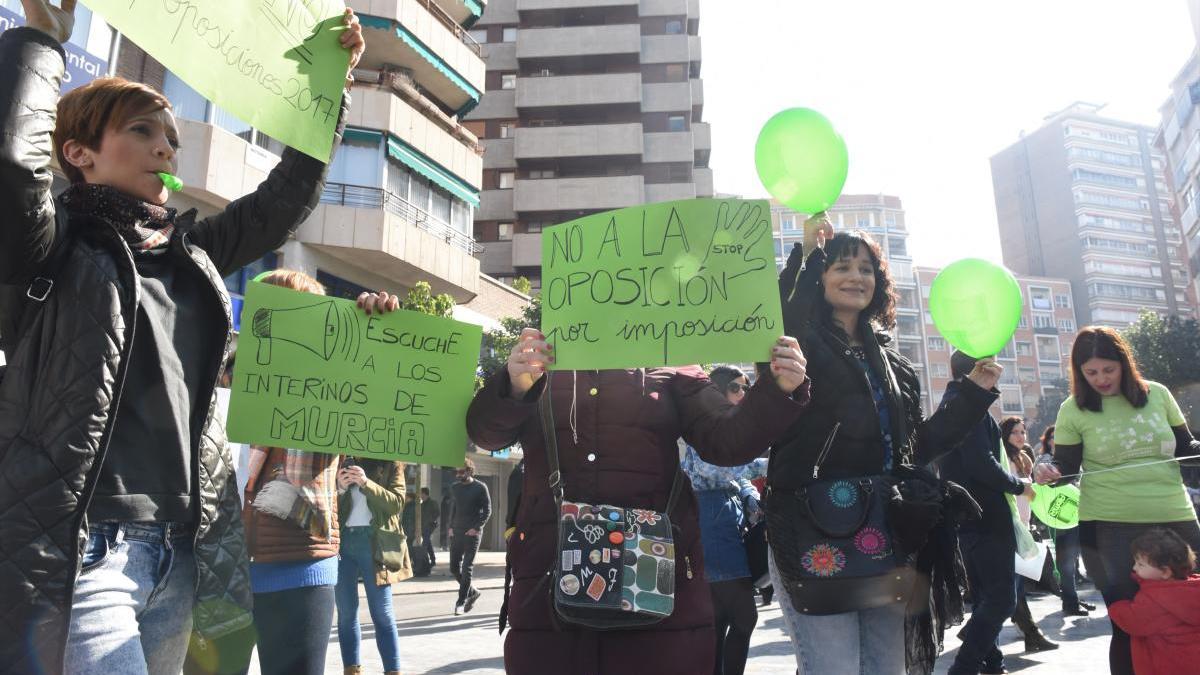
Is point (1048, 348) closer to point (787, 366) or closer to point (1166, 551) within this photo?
point (1166, 551)

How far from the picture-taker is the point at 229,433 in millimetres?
2758

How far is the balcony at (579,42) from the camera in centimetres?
4516

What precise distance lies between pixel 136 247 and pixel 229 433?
2.87 feet

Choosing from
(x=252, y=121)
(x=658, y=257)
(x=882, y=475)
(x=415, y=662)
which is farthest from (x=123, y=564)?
(x=415, y=662)

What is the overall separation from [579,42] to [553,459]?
45665 mm

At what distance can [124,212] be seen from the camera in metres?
2.03

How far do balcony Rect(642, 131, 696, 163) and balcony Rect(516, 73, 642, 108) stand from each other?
2512 mm

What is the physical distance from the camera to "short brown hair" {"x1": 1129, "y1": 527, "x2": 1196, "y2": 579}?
407cm

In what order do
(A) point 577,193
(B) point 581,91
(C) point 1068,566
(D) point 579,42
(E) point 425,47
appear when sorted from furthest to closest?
1. (D) point 579,42
2. (B) point 581,91
3. (A) point 577,193
4. (E) point 425,47
5. (C) point 1068,566

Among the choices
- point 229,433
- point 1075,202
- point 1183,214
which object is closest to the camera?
point 229,433

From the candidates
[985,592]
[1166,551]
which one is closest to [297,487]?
[985,592]

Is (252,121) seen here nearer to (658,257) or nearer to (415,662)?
(658,257)

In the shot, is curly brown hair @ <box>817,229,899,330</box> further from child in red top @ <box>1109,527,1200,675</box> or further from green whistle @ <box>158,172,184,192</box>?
green whistle @ <box>158,172,184,192</box>

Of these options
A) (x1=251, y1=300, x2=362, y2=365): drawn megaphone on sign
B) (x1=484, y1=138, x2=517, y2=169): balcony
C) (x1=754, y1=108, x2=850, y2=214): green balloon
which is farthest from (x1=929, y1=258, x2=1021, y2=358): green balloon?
(x1=484, y1=138, x2=517, y2=169): balcony
